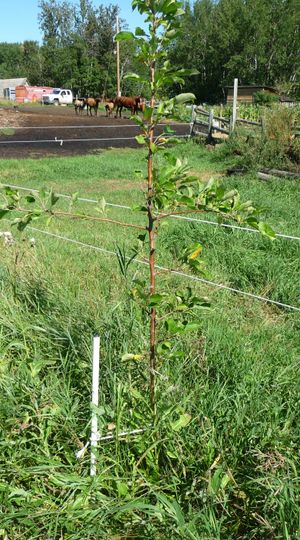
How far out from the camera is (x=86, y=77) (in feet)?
242

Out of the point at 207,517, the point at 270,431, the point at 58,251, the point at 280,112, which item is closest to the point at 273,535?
the point at 207,517

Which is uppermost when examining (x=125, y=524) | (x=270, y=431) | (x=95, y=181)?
(x=270, y=431)

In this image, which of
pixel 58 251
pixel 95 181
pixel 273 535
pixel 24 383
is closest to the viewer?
pixel 273 535

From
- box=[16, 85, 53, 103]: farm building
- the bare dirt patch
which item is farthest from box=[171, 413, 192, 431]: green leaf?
box=[16, 85, 53, 103]: farm building

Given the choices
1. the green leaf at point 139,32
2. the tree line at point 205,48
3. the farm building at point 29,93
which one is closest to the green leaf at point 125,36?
the green leaf at point 139,32

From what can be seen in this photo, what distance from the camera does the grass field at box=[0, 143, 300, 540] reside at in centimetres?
203

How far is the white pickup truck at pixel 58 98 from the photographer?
189 feet

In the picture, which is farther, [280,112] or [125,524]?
[280,112]

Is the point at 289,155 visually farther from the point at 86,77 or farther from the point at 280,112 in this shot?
the point at 86,77

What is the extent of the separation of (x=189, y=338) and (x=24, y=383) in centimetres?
100

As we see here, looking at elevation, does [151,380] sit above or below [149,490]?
above

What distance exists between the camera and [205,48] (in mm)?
73188

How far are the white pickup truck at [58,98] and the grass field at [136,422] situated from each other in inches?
2276

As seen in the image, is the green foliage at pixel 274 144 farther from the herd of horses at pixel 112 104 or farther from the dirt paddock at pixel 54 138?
the herd of horses at pixel 112 104
